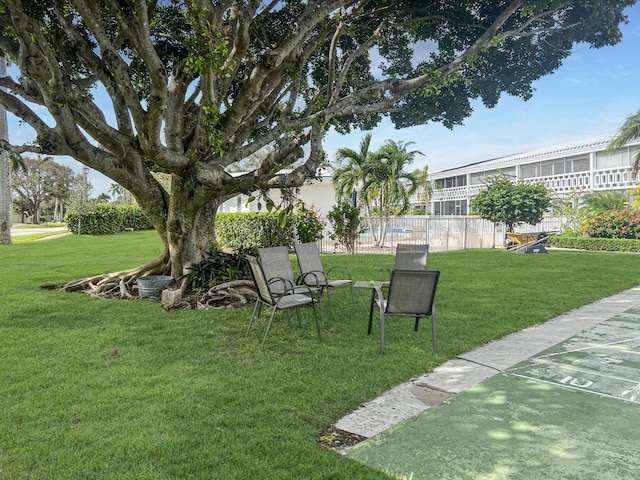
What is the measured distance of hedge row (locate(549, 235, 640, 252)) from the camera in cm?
1812

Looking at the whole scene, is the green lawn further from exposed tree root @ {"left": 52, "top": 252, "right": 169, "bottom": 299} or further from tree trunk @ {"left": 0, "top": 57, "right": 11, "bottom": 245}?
tree trunk @ {"left": 0, "top": 57, "right": 11, "bottom": 245}

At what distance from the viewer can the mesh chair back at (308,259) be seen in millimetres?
7789

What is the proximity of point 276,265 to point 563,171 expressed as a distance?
31370mm

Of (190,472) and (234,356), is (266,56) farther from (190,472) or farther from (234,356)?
(190,472)

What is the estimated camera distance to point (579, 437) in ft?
10.4

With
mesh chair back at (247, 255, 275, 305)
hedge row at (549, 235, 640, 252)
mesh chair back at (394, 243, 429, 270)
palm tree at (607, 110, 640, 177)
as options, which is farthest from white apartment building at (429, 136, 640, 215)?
mesh chair back at (247, 255, 275, 305)

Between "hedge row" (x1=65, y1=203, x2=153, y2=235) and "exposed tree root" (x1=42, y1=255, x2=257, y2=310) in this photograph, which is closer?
"exposed tree root" (x1=42, y1=255, x2=257, y2=310)

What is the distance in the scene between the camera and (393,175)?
23547 mm

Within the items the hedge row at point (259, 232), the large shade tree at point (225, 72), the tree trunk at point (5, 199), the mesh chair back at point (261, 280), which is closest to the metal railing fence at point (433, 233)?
the hedge row at point (259, 232)

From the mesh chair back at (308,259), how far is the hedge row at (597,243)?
15940 millimetres

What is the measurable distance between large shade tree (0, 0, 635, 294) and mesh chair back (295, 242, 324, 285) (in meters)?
1.29

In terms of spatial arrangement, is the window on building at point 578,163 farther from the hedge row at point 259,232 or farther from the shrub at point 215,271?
the shrub at point 215,271

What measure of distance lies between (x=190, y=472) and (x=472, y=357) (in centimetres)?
339

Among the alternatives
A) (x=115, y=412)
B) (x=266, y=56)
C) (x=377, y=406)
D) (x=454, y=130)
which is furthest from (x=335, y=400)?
(x=454, y=130)
